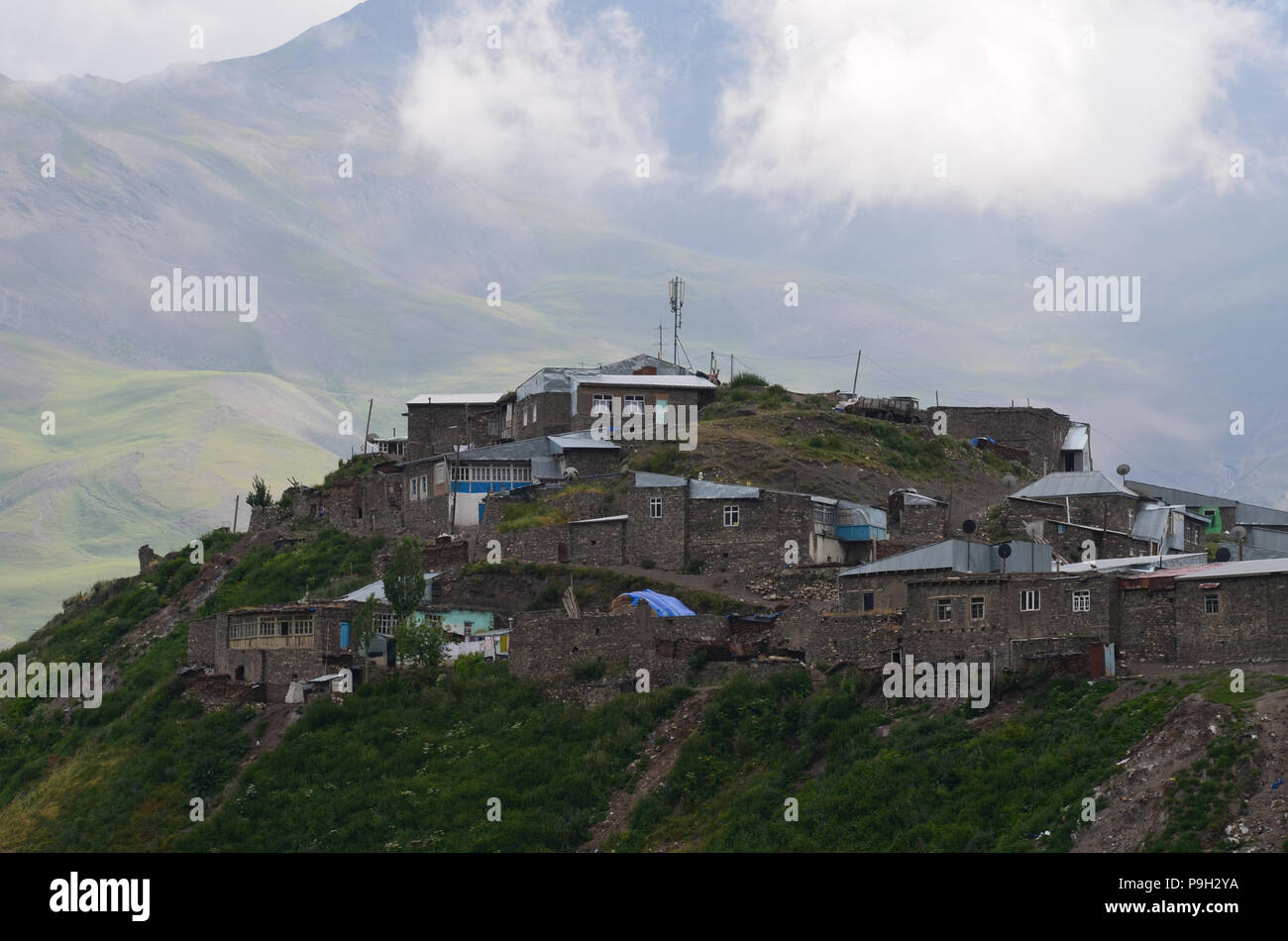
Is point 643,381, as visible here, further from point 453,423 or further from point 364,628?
point 364,628

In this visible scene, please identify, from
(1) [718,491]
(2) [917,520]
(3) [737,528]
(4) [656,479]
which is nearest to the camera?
(3) [737,528]

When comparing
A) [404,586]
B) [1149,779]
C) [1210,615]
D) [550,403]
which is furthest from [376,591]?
[1149,779]

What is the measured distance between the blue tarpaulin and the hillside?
49.8 inches

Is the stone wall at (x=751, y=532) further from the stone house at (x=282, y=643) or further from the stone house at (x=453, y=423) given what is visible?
the stone house at (x=453, y=423)

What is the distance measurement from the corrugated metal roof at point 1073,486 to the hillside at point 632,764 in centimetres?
1500

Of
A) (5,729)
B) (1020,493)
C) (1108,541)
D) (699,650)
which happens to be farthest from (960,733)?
(5,729)

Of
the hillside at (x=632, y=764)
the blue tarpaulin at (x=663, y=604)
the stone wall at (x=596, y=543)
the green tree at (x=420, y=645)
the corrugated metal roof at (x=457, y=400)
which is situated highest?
the corrugated metal roof at (x=457, y=400)

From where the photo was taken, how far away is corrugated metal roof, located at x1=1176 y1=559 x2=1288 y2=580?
1964 inches

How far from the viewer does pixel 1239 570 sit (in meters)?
51.1

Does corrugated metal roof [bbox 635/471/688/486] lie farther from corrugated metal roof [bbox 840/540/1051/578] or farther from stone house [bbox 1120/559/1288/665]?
stone house [bbox 1120/559/1288/665]

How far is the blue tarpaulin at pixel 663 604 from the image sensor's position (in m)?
62.5

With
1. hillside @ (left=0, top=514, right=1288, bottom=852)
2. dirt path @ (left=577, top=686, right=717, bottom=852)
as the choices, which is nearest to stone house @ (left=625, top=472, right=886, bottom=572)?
hillside @ (left=0, top=514, right=1288, bottom=852)

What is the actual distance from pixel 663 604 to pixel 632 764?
7.33 metres

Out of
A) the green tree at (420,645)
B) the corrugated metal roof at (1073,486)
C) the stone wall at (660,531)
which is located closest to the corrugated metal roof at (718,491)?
the stone wall at (660,531)
